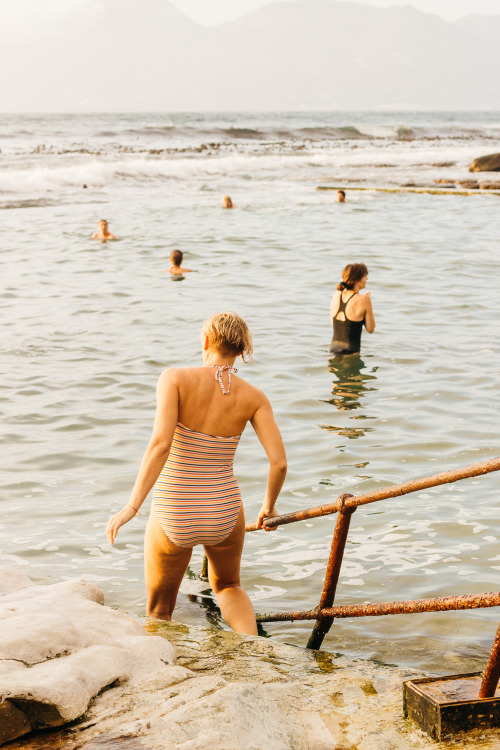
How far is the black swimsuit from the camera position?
405 inches

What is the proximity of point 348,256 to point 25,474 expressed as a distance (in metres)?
12.1

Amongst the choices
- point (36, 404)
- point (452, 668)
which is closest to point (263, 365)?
point (36, 404)

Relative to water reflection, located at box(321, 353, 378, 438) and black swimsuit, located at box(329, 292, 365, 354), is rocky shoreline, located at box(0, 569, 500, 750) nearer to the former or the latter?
water reflection, located at box(321, 353, 378, 438)

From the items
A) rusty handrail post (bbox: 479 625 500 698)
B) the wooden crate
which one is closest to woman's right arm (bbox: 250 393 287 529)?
the wooden crate

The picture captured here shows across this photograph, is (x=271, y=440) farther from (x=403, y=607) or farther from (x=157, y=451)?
(x=403, y=607)

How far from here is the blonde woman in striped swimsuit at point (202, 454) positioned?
3.91 metres

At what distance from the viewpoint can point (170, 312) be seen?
13156 millimetres

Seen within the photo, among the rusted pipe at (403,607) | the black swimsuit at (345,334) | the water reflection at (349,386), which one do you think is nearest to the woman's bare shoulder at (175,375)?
the rusted pipe at (403,607)

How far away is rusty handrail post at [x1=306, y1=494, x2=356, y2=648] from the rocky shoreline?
18 cm

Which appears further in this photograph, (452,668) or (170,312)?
(170,312)

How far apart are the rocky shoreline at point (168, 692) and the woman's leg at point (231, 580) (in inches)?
11.2

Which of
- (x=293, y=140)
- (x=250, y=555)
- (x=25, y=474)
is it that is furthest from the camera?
(x=293, y=140)

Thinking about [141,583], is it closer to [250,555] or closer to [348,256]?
[250,555]

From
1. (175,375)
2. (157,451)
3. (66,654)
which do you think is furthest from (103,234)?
(66,654)
